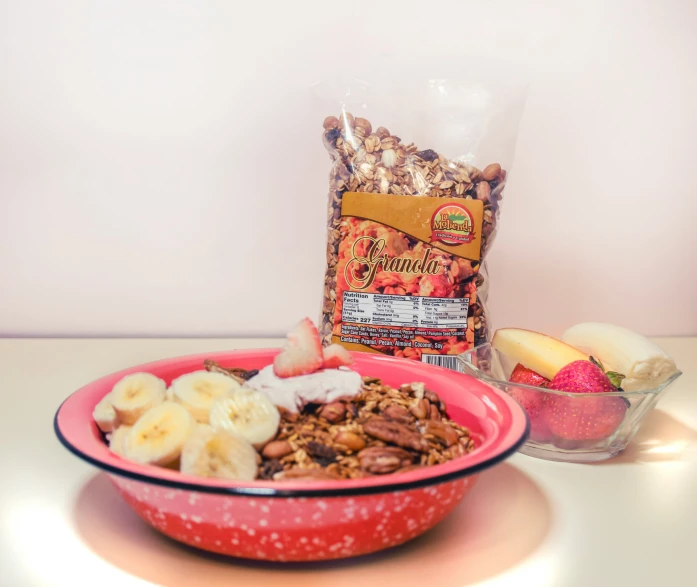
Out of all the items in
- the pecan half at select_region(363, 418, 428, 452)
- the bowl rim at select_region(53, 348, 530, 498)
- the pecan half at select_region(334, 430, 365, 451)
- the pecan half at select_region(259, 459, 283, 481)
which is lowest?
the pecan half at select_region(259, 459, 283, 481)

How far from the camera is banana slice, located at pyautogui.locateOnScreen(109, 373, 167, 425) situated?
0.69 metres

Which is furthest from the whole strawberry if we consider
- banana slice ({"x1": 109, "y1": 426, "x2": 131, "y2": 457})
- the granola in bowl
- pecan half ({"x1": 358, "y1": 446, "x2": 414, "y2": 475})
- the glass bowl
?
banana slice ({"x1": 109, "y1": 426, "x2": 131, "y2": 457})

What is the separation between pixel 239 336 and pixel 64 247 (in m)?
0.37

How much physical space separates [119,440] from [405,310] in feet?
1.73

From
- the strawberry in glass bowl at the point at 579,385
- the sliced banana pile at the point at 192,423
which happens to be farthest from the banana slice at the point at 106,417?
the strawberry in glass bowl at the point at 579,385

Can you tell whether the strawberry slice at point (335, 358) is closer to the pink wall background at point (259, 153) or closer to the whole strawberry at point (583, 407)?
the whole strawberry at point (583, 407)

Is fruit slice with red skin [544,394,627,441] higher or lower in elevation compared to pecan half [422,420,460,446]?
lower

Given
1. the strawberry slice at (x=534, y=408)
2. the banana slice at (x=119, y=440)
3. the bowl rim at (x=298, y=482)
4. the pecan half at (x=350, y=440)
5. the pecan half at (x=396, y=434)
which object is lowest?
the strawberry slice at (x=534, y=408)

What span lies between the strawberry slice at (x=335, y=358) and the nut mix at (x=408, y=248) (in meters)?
0.29

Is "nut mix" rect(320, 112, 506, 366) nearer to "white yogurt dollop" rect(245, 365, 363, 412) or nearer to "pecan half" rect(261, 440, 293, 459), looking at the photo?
"white yogurt dollop" rect(245, 365, 363, 412)

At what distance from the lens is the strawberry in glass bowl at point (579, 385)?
83 centimetres

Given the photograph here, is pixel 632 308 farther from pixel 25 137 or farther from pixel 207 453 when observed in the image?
pixel 25 137

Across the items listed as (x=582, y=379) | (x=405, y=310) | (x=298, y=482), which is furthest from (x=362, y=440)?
(x=405, y=310)

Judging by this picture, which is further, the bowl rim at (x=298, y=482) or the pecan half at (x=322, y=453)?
the pecan half at (x=322, y=453)
